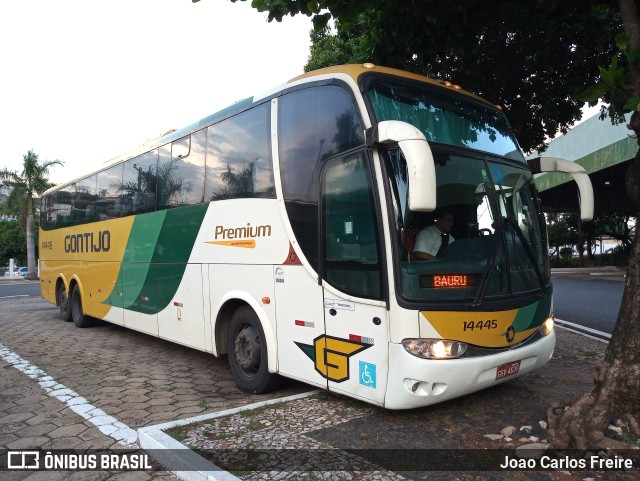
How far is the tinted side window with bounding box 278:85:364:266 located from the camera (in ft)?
14.5

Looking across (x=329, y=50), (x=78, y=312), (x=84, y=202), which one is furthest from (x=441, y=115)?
(x=329, y=50)

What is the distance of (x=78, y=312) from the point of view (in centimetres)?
1086

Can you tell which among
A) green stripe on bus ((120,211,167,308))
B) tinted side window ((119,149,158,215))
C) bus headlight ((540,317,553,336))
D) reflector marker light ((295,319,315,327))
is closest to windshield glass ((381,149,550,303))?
bus headlight ((540,317,553,336))

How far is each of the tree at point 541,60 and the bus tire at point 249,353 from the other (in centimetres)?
286

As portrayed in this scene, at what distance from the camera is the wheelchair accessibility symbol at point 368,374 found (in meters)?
4.03

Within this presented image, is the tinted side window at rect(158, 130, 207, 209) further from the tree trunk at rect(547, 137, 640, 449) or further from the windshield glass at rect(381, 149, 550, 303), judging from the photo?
the tree trunk at rect(547, 137, 640, 449)

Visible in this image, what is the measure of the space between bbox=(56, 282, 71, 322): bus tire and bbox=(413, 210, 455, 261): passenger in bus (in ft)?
32.8

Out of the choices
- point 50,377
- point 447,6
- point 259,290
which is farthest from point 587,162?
point 50,377

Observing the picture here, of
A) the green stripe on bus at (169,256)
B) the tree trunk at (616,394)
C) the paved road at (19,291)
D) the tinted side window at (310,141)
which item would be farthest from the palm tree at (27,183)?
the tree trunk at (616,394)

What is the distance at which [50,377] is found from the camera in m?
6.27

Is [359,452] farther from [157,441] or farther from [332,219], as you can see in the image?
[332,219]

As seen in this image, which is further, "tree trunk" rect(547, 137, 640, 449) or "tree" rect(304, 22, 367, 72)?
"tree" rect(304, 22, 367, 72)

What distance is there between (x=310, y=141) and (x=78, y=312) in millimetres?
8528

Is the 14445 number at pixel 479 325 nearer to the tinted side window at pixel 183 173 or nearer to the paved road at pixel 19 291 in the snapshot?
the tinted side window at pixel 183 173
